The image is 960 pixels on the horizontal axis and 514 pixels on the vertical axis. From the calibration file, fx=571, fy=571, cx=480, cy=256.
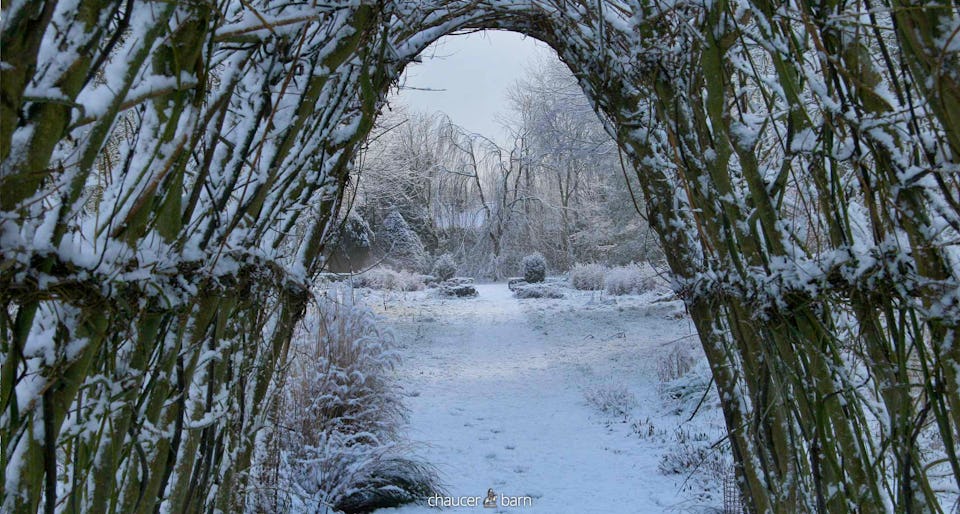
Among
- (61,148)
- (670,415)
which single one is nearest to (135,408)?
(61,148)

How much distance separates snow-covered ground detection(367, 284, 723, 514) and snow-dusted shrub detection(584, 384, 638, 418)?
2 centimetres

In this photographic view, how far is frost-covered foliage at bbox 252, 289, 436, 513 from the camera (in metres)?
3.25

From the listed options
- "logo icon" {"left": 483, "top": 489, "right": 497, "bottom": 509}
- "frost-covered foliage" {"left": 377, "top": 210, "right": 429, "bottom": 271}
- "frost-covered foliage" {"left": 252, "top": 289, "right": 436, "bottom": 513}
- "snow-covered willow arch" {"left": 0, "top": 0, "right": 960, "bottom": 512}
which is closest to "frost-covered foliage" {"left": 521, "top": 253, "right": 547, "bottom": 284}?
"frost-covered foliage" {"left": 377, "top": 210, "right": 429, "bottom": 271}

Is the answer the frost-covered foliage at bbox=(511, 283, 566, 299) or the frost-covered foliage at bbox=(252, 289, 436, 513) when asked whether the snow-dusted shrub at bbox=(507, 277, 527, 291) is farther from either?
the frost-covered foliage at bbox=(252, 289, 436, 513)

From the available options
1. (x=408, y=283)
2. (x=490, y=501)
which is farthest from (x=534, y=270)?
(x=490, y=501)

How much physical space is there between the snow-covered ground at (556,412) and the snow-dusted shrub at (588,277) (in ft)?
13.7

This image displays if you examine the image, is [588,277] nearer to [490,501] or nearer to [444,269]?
[444,269]

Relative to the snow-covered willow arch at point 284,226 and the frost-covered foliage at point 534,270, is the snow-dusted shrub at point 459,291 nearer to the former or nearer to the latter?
the frost-covered foliage at point 534,270

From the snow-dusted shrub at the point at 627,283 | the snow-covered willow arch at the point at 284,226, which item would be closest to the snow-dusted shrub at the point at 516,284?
the snow-dusted shrub at the point at 627,283

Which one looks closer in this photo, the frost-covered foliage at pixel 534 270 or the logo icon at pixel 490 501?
the logo icon at pixel 490 501

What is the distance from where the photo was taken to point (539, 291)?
15992mm

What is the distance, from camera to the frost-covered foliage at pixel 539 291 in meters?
15.7

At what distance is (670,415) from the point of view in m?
5.77

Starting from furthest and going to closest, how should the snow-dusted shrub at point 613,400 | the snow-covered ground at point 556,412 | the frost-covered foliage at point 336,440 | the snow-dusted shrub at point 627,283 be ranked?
the snow-dusted shrub at point 627,283, the snow-dusted shrub at point 613,400, the snow-covered ground at point 556,412, the frost-covered foliage at point 336,440
